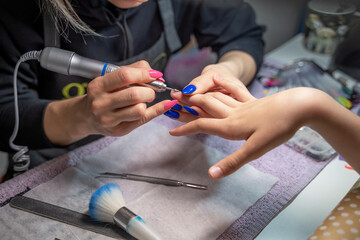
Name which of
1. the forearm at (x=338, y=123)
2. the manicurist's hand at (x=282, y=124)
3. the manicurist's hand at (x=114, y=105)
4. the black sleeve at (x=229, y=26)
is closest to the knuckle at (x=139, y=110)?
the manicurist's hand at (x=114, y=105)

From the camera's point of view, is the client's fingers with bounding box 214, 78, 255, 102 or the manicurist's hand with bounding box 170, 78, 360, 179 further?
the client's fingers with bounding box 214, 78, 255, 102

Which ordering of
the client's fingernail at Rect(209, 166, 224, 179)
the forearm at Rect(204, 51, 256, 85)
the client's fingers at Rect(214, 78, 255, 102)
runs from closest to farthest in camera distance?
the client's fingernail at Rect(209, 166, 224, 179)
the client's fingers at Rect(214, 78, 255, 102)
the forearm at Rect(204, 51, 256, 85)

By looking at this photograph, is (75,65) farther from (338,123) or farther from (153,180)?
(338,123)

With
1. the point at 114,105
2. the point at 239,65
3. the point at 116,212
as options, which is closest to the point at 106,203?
the point at 116,212

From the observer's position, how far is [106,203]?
491 mm

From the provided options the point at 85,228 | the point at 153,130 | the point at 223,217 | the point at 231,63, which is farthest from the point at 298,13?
the point at 85,228

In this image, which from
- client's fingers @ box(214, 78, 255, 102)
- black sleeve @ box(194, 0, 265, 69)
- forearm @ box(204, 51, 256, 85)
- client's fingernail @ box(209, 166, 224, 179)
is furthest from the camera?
black sleeve @ box(194, 0, 265, 69)

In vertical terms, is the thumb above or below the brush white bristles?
above

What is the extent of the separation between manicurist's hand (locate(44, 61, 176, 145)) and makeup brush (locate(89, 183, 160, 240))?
0.10 metres

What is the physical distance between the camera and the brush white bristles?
479 mm

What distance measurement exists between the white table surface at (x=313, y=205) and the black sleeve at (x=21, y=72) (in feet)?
1.44

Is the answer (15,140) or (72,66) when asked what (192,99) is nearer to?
(72,66)

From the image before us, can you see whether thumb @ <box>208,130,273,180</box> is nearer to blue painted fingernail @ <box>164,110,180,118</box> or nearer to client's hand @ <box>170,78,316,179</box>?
client's hand @ <box>170,78,316,179</box>

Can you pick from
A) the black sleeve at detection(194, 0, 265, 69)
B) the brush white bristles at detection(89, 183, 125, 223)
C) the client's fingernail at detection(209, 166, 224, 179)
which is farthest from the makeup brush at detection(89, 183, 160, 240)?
the black sleeve at detection(194, 0, 265, 69)
